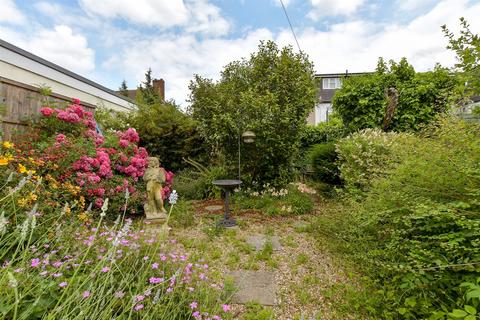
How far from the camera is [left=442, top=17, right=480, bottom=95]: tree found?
80.5 inches

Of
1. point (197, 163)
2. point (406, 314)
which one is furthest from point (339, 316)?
point (197, 163)

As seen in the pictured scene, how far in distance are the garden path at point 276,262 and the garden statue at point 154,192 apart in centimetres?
46

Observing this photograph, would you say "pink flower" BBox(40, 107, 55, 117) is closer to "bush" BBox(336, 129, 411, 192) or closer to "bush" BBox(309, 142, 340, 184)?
"bush" BBox(336, 129, 411, 192)

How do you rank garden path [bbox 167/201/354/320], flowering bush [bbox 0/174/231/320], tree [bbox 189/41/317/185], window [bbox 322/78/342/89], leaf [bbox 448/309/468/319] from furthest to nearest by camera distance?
window [bbox 322/78/342/89]
tree [bbox 189/41/317/185]
garden path [bbox 167/201/354/320]
flowering bush [bbox 0/174/231/320]
leaf [bbox 448/309/468/319]

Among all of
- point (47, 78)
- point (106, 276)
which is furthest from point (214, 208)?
point (47, 78)

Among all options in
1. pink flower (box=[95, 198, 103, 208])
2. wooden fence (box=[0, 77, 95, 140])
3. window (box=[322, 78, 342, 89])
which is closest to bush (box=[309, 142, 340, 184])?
pink flower (box=[95, 198, 103, 208])

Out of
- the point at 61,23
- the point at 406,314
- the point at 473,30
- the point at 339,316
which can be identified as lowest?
the point at 339,316

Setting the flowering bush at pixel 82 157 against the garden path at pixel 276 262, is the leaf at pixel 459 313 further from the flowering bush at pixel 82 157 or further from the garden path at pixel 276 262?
the flowering bush at pixel 82 157

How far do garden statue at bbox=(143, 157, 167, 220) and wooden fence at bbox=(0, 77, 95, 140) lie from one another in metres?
2.00

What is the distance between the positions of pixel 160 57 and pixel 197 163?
4.50 meters

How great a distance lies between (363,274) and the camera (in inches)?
95.4

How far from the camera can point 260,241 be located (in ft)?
11.2

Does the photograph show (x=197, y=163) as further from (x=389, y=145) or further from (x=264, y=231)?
(x=389, y=145)

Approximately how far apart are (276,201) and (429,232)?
3.15 metres
